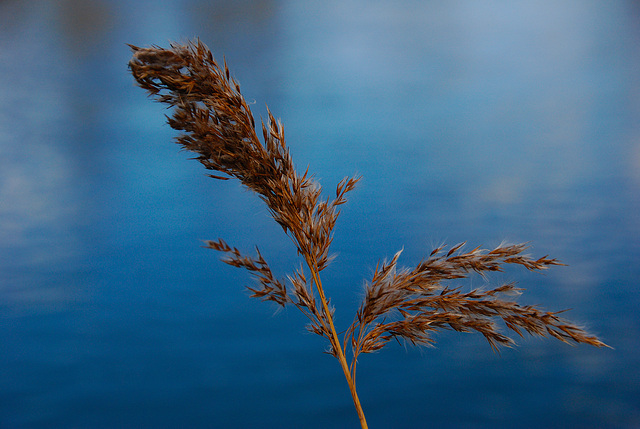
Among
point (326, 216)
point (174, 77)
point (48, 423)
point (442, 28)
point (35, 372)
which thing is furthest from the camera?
point (442, 28)

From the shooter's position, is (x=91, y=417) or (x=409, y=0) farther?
(x=409, y=0)

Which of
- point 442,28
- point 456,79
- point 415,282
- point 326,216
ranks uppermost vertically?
point 442,28

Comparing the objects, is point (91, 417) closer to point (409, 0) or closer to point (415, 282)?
point (415, 282)

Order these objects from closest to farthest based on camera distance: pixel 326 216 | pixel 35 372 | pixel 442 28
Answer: pixel 326 216 → pixel 35 372 → pixel 442 28

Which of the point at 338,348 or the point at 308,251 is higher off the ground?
the point at 308,251

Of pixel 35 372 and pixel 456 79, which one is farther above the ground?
pixel 456 79

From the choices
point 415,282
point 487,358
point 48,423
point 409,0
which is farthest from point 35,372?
point 409,0
